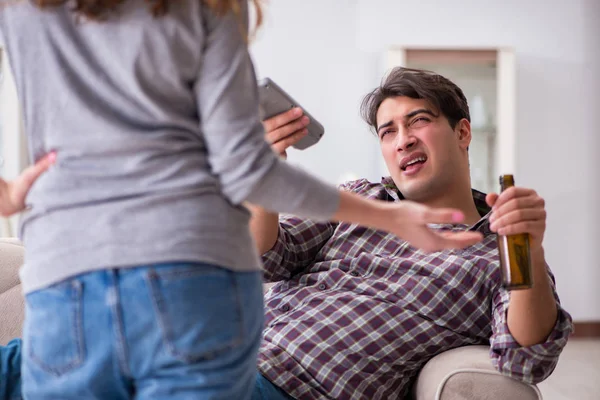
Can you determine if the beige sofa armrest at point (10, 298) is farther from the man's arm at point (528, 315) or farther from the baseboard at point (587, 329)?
the baseboard at point (587, 329)

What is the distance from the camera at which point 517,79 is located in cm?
490

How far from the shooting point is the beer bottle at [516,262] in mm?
1201

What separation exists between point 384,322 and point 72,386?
84 cm

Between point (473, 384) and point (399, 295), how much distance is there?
303 mm

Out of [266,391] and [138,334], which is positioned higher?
[138,334]

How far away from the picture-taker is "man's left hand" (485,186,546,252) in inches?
47.4

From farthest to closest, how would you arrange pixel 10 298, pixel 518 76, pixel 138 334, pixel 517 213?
1. pixel 518 76
2. pixel 10 298
3. pixel 517 213
4. pixel 138 334

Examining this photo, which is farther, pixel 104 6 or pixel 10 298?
pixel 10 298

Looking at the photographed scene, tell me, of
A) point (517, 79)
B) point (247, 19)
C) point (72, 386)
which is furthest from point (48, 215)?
point (517, 79)

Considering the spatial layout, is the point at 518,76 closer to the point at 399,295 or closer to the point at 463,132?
the point at 463,132

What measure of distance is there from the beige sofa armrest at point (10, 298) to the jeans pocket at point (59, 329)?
963mm

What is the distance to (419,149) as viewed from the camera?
181 centimetres

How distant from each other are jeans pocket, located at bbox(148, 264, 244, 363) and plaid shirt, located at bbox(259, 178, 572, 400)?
0.70 metres

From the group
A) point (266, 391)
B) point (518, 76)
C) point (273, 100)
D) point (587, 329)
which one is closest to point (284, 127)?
point (273, 100)
